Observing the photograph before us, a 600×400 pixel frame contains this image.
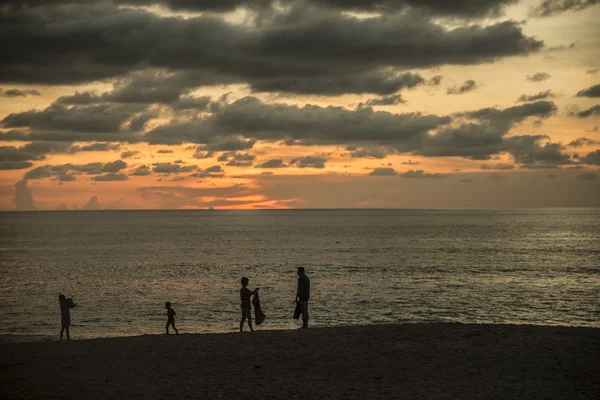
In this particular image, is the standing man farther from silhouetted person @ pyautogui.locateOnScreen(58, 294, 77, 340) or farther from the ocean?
the ocean

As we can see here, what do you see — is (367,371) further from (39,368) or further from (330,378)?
(39,368)

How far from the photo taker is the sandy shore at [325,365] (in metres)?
14.2

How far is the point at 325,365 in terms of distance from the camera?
16.6 metres

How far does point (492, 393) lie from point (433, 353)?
12.8ft

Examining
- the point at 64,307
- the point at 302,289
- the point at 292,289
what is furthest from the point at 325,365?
the point at 292,289

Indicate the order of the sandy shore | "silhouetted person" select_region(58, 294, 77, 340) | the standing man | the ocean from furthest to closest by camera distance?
the ocean, "silhouetted person" select_region(58, 294, 77, 340), the standing man, the sandy shore

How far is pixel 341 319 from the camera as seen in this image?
35.2 m

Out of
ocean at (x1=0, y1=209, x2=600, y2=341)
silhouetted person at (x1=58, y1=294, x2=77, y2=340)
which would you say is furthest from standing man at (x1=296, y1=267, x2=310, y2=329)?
ocean at (x1=0, y1=209, x2=600, y2=341)

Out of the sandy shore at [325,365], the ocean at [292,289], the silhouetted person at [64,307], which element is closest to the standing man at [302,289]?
the sandy shore at [325,365]

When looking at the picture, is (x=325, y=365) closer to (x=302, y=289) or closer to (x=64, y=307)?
(x=302, y=289)

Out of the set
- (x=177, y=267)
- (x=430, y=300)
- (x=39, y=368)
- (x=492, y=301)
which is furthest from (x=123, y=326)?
(x=177, y=267)

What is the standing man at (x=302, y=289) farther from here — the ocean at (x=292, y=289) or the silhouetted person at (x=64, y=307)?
the ocean at (x=292, y=289)

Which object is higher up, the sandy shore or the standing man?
the standing man

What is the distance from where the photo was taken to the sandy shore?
14.2 meters
